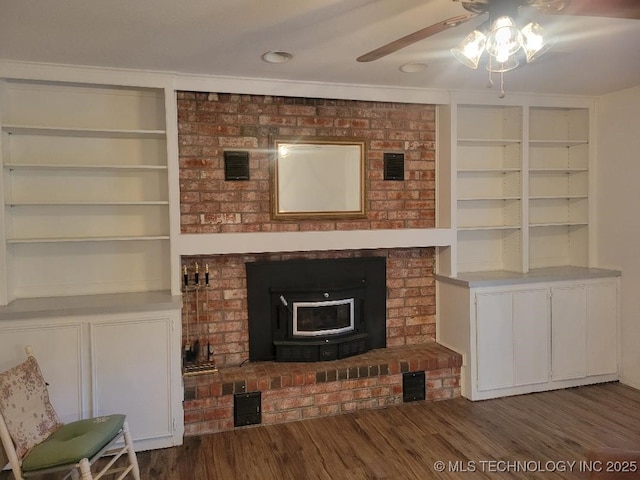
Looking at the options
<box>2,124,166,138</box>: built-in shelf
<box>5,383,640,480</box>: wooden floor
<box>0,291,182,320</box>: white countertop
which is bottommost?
<box>5,383,640,480</box>: wooden floor

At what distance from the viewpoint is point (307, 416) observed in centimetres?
335

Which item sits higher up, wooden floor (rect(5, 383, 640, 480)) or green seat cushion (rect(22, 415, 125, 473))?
green seat cushion (rect(22, 415, 125, 473))

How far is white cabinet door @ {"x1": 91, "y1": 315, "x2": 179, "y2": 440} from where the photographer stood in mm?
2840

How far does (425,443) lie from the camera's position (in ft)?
9.70

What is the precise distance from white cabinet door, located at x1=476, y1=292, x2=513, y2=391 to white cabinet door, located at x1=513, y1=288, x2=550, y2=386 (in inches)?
2.3

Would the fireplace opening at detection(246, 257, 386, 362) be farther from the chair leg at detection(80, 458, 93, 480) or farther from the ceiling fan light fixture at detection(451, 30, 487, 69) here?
the ceiling fan light fixture at detection(451, 30, 487, 69)

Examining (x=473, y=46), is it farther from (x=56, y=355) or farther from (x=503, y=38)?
(x=56, y=355)

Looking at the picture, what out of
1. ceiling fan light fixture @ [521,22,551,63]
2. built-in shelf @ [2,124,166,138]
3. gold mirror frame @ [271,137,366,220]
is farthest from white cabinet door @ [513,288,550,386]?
built-in shelf @ [2,124,166,138]

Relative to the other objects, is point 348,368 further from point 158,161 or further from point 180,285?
point 158,161

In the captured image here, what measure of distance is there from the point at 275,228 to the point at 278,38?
1485 mm

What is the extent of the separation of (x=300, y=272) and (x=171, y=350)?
1.16 meters

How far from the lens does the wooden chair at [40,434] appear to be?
2.11 m

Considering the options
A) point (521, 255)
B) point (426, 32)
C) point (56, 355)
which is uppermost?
point (426, 32)

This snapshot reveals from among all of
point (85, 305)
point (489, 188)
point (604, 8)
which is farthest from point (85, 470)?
point (489, 188)
